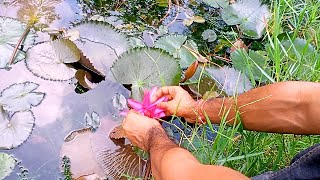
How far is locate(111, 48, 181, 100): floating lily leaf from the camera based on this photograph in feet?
6.18

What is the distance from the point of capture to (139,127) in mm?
1577

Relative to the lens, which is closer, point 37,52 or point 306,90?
point 306,90

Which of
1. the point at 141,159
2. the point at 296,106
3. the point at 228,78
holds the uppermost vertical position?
the point at 296,106

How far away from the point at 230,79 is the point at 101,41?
1.71ft

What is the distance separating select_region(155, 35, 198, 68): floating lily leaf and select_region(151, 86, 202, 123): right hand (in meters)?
0.35

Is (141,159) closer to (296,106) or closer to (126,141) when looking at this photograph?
(126,141)

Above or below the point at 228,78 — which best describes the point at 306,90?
above

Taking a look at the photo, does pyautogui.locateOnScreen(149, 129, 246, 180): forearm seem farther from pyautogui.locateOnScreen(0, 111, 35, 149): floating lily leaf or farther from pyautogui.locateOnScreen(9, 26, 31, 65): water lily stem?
pyautogui.locateOnScreen(9, 26, 31, 65): water lily stem

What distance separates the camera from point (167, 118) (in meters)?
1.82

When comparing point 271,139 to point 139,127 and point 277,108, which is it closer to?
point 277,108

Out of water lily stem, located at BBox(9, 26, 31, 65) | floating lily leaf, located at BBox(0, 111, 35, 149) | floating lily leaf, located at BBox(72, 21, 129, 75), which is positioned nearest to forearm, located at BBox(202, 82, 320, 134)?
floating lily leaf, located at BBox(72, 21, 129, 75)

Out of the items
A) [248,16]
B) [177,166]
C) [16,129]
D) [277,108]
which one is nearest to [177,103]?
[277,108]

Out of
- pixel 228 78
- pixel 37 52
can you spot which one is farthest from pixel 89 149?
pixel 228 78

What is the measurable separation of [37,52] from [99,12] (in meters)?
0.41
